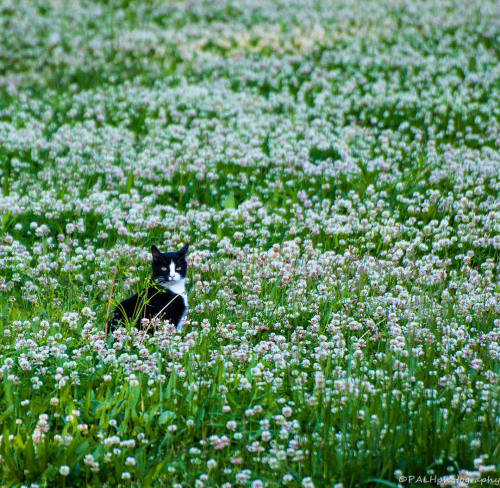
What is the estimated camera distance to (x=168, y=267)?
6.74 meters

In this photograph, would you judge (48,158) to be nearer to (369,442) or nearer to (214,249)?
(214,249)

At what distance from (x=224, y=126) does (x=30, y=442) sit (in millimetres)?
8815

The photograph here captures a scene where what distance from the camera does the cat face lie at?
6.73 m

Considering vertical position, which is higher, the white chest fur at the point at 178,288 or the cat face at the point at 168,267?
the cat face at the point at 168,267

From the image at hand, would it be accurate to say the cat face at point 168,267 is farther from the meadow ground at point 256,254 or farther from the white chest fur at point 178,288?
the meadow ground at point 256,254

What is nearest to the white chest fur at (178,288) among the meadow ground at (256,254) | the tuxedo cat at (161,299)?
the tuxedo cat at (161,299)

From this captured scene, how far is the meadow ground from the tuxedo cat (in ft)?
0.62

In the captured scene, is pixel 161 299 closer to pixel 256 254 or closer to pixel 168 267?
pixel 168 267

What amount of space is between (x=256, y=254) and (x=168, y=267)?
5.30 ft

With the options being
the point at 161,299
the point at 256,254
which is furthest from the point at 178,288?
the point at 256,254

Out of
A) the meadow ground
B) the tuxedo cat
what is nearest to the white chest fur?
the tuxedo cat

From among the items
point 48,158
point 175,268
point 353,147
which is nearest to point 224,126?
point 353,147

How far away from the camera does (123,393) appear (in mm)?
5301

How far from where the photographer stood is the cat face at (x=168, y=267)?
6.73 meters
